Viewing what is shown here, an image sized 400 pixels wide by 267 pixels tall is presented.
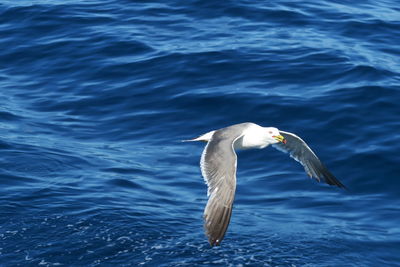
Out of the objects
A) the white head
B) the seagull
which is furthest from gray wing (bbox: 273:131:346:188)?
the white head

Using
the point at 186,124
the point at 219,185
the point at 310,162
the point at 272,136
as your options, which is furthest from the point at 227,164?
the point at 186,124

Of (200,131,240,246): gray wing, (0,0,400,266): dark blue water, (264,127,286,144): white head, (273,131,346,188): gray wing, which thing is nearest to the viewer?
(200,131,240,246): gray wing

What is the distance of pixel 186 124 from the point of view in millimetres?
18688

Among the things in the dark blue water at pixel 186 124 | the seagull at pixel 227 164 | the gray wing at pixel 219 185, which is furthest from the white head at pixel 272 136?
the dark blue water at pixel 186 124

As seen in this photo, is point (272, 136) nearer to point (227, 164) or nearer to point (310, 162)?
point (310, 162)

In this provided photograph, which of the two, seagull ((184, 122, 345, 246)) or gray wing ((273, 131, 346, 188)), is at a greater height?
seagull ((184, 122, 345, 246))

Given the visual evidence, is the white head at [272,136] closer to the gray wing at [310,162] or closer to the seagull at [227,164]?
the seagull at [227,164]

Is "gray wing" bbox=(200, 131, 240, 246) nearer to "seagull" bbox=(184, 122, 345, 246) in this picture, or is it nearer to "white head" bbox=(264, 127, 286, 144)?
"seagull" bbox=(184, 122, 345, 246)

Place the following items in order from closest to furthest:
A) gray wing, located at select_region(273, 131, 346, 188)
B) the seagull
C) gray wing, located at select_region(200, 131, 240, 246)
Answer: gray wing, located at select_region(200, 131, 240, 246)
the seagull
gray wing, located at select_region(273, 131, 346, 188)

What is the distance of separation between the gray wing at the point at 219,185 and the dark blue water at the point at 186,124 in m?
1.98

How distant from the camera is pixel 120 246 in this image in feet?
46.6

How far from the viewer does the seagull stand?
11930 mm

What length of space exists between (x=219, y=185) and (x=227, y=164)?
0.36 metres

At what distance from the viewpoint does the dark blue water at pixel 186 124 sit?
47.9 feet
